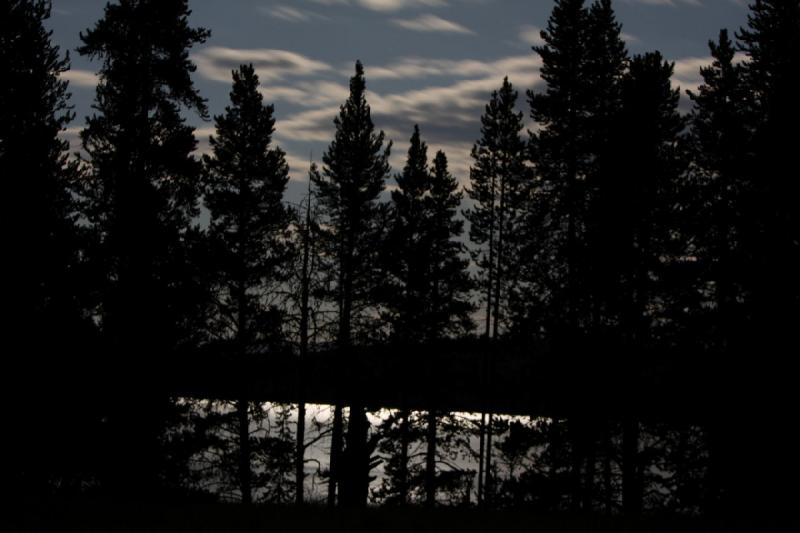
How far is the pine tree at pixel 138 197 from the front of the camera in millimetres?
22094

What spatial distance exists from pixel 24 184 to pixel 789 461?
67.0ft

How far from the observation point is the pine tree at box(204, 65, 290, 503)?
29.0 meters

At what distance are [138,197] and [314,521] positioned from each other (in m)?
11.6

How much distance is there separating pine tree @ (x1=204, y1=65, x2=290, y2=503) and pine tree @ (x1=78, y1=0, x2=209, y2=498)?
5.65 m

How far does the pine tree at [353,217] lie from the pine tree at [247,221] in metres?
2.51

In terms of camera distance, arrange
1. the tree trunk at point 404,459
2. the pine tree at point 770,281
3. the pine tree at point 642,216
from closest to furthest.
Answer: the pine tree at point 770,281, the pine tree at point 642,216, the tree trunk at point 404,459

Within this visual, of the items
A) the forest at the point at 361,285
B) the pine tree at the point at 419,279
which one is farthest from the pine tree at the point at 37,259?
the pine tree at the point at 419,279

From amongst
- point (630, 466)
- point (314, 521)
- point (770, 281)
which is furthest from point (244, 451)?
point (770, 281)

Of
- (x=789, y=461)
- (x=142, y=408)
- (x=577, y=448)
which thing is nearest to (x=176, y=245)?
(x=142, y=408)

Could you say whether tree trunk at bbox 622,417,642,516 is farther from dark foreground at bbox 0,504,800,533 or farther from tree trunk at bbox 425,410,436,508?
tree trunk at bbox 425,410,436,508

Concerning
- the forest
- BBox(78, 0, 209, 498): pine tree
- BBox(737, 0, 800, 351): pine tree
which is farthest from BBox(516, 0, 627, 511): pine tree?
BBox(78, 0, 209, 498): pine tree

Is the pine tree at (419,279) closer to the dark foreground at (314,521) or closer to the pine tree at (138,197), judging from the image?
the pine tree at (138,197)

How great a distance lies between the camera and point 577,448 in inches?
945

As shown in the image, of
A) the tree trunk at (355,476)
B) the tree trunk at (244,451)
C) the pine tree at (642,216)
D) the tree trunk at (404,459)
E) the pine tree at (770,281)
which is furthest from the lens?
the tree trunk at (404,459)
